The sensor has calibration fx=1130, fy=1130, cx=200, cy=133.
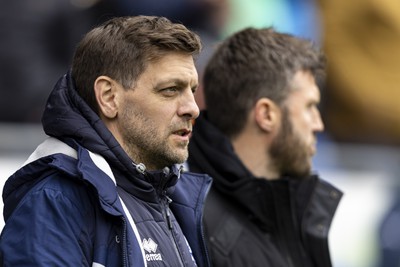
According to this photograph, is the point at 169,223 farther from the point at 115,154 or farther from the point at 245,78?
the point at 245,78

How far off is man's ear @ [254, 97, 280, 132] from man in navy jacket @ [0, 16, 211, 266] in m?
1.20

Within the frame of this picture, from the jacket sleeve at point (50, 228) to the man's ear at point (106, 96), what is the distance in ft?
0.94

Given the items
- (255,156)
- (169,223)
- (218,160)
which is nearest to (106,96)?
(169,223)

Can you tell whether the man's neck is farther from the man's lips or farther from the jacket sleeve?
the jacket sleeve

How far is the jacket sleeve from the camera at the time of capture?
307cm

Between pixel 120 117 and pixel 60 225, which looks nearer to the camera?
pixel 60 225

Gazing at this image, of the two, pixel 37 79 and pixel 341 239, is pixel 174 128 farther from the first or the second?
pixel 341 239

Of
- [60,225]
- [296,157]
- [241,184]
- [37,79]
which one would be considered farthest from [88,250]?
[37,79]

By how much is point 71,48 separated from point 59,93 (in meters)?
3.70

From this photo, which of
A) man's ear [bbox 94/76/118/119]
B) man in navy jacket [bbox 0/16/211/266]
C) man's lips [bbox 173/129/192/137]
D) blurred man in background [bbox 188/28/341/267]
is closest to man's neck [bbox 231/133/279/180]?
blurred man in background [bbox 188/28/341/267]

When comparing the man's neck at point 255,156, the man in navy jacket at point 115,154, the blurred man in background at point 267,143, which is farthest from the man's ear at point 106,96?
the man's neck at point 255,156

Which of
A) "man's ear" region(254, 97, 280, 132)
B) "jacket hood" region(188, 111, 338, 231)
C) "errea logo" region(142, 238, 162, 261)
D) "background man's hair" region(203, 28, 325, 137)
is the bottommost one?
"jacket hood" region(188, 111, 338, 231)

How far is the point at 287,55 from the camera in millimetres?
4824

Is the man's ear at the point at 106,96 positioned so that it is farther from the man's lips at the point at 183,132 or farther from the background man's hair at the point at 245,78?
the background man's hair at the point at 245,78
